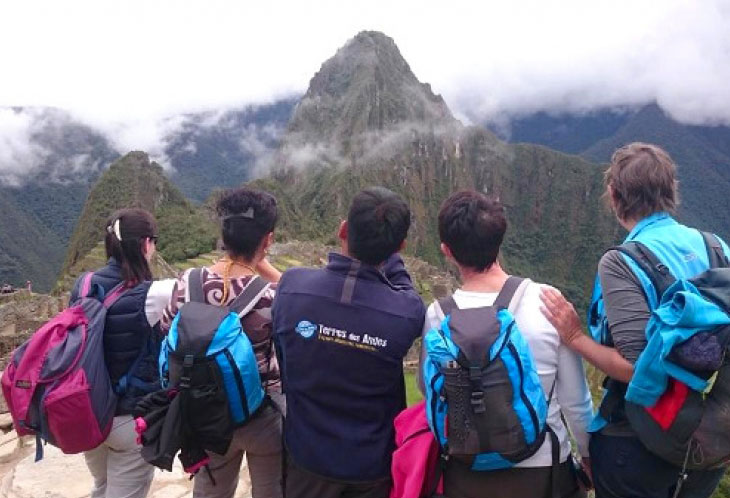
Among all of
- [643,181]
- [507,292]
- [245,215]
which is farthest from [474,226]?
[245,215]

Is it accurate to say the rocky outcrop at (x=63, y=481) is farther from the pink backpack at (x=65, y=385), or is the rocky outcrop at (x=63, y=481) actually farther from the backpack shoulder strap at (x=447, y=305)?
the backpack shoulder strap at (x=447, y=305)

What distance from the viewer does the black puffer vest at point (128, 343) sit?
2.69 m

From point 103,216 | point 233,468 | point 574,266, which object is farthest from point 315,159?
point 233,468

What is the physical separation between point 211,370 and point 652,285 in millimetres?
1787

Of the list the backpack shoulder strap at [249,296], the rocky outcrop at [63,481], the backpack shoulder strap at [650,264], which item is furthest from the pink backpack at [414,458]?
the rocky outcrop at [63,481]

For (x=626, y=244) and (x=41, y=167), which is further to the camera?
(x=41, y=167)

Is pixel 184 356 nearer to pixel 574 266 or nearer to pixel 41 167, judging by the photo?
pixel 41 167

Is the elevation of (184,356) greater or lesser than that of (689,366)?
lesser

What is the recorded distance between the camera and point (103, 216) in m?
45.5

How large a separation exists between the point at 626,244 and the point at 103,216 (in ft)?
161

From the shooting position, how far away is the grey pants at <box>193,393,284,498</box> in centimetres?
264

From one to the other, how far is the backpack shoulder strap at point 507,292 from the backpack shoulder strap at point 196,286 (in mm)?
1339

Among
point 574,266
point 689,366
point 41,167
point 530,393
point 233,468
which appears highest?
point 689,366

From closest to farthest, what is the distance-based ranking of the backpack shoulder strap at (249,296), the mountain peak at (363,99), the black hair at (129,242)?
the backpack shoulder strap at (249,296) < the black hair at (129,242) < the mountain peak at (363,99)
